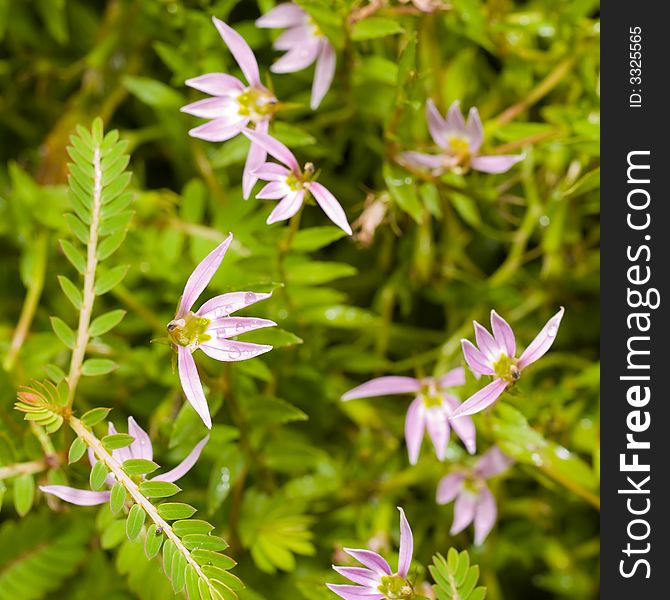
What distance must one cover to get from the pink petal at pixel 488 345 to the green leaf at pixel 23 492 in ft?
2.02

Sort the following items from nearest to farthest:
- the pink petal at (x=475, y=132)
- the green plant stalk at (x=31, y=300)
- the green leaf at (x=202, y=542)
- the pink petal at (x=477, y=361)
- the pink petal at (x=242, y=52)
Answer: the green leaf at (x=202, y=542)
the pink petal at (x=477, y=361)
the pink petal at (x=242, y=52)
the pink petal at (x=475, y=132)
the green plant stalk at (x=31, y=300)

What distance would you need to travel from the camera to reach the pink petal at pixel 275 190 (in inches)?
42.0

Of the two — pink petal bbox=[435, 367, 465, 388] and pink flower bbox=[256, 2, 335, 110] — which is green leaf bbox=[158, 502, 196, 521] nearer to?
pink petal bbox=[435, 367, 465, 388]

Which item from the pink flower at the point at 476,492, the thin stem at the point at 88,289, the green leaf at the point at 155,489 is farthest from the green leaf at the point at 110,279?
the pink flower at the point at 476,492

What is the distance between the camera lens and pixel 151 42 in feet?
5.06

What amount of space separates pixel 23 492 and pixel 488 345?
63 cm

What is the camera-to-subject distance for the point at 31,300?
4.72ft

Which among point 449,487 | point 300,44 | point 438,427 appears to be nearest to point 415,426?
point 438,427

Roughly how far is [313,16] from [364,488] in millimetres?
743

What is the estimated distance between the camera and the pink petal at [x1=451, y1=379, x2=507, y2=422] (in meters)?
1.03

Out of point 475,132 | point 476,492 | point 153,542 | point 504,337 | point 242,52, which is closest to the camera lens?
point 153,542

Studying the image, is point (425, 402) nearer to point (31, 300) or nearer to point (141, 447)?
point (141, 447)

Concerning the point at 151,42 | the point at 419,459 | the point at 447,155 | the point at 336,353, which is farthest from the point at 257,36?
the point at 419,459

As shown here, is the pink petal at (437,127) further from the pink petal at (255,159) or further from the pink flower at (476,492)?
the pink flower at (476,492)
